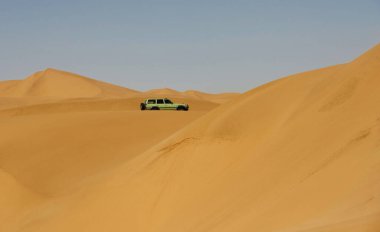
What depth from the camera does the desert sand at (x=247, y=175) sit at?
738 centimetres

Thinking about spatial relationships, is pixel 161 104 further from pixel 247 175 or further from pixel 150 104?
pixel 247 175

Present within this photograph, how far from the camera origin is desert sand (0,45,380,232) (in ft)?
24.2

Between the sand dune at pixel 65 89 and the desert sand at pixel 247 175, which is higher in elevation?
the sand dune at pixel 65 89

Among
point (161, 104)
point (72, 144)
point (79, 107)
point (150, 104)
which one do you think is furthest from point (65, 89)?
point (72, 144)

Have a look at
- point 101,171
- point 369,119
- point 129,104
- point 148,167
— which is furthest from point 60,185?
point 129,104

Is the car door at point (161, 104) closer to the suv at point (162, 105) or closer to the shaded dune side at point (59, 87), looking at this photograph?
the suv at point (162, 105)

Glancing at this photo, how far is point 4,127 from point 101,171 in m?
11.0

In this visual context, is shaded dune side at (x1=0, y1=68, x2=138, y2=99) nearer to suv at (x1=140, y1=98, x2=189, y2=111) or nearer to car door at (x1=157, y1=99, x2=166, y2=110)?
suv at (x1=140, y1=98, x2=189, y2=111)

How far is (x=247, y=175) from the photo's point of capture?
1027cm

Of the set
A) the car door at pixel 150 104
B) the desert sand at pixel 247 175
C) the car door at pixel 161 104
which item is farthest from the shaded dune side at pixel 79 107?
the desert sand at pixel 247 175

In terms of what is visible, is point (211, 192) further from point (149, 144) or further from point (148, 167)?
point (149, 144)

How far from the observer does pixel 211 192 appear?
10602 mm

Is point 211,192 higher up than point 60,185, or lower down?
lower down

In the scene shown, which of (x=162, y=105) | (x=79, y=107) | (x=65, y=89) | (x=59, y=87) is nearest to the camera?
(x=162, y=105)
